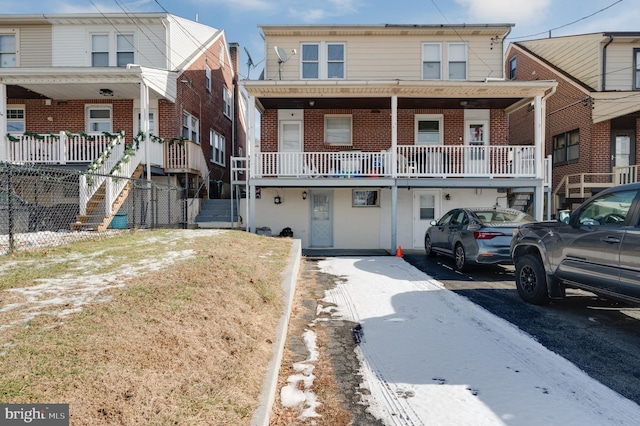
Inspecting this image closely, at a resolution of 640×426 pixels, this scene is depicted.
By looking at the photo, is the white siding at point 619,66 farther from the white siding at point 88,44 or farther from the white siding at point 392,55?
the white siding at point 88,44

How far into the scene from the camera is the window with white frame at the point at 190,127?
1677 cm

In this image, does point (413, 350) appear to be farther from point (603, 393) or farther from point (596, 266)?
point (596, 266)

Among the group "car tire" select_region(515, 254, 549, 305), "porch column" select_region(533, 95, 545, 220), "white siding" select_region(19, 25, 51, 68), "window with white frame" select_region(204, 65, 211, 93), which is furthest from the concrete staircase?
"car tire" select_region(515, 254, 549, 305)

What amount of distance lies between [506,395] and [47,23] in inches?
801

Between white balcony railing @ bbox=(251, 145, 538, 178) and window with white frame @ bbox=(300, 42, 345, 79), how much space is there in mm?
3590

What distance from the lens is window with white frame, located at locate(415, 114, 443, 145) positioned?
48.9 ft

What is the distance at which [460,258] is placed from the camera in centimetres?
911

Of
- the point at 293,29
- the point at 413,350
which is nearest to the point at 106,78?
the point at 293,29

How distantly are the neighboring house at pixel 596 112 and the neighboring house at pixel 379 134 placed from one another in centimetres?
426

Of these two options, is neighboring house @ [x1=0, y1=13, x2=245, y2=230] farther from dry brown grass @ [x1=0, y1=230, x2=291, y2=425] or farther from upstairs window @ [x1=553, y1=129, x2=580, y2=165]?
upstairs window @ [x1=553, y1=129, x2=580, y2=165]

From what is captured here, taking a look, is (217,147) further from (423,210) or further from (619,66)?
(619,66)

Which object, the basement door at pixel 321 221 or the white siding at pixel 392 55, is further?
the white siding at pixel 392 55

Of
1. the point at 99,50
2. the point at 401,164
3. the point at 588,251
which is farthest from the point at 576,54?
the point at 99,50

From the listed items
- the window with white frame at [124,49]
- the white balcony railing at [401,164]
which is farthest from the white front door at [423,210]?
the window with white frame at [124,49]
